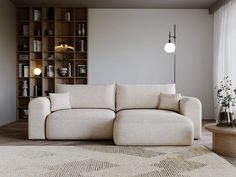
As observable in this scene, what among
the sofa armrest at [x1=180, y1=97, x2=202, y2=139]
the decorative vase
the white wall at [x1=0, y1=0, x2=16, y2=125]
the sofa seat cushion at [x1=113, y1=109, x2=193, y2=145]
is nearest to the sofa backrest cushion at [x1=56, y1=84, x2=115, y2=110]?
the sofa seat cushion at [x1=113, y1=109, x2=193, y2=145]

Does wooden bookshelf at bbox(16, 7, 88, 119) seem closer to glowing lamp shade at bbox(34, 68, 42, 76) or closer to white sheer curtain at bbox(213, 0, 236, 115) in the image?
glowing lamp shade at bbox(34, 68, 42, 76)

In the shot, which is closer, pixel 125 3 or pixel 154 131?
pixel 154 131

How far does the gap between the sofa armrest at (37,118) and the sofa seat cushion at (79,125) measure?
3.3 inches

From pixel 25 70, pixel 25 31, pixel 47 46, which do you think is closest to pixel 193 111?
pixel 47 46

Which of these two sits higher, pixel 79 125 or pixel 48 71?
pixel 48 71

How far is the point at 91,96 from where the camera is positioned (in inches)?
199

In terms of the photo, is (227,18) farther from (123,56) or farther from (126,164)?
(126,164)

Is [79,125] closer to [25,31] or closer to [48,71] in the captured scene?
[48,71]

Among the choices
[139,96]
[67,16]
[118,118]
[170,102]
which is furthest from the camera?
[67,16]

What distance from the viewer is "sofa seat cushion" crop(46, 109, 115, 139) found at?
4344 millimetres

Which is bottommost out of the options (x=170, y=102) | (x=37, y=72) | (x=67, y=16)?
(x=170, y=102)

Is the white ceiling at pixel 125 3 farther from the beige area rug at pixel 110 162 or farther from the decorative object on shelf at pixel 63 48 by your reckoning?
the beige area rug at pixel 110 162

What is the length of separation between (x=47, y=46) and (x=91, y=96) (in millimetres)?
2611

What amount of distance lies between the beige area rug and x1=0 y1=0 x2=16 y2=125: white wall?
2.45m
